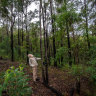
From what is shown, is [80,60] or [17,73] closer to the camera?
[17,73]

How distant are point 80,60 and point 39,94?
3.04 m

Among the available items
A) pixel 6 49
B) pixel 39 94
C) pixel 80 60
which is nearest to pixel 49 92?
pixel 39 94

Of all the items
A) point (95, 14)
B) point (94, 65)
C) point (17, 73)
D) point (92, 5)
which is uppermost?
point (92, 5)

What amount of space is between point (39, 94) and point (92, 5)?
7911 millimetres

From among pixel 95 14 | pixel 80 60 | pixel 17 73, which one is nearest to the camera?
pixel 17 73

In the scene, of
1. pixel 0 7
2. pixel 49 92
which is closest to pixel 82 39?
pixel 49 92

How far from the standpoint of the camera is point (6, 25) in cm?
1970

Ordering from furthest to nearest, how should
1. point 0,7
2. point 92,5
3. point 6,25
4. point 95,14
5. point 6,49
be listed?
point 6,25 → point 6,49 → point 0,7 → point 92,5 → point 95,14

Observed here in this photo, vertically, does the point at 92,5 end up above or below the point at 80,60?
above

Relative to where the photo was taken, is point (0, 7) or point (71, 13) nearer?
point (71, 13)

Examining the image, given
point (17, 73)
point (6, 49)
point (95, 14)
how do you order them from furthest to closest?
point (6, 49)
point (95, 14)
point (17, 73)

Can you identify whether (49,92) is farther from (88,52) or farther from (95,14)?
(95,14)

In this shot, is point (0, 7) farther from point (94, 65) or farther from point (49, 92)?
point (94, 65)

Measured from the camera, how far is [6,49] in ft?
46.8
